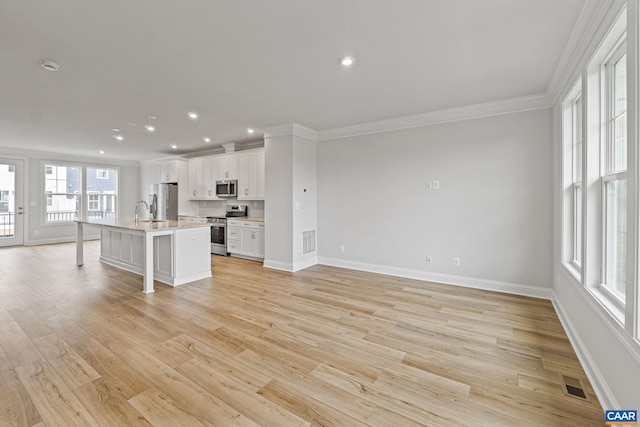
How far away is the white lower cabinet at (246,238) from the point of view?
227 inches

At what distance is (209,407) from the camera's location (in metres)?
1.73

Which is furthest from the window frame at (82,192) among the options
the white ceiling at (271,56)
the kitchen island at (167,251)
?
the kitchen island at (167,251)

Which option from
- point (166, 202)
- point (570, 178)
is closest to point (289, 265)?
point (570, 178)

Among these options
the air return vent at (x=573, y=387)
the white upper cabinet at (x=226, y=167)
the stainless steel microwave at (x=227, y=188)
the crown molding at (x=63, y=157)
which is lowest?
the air return vent at (x=573, y=387)

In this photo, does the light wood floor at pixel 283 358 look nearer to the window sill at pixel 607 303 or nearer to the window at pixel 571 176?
the window sill at pixel 607 303

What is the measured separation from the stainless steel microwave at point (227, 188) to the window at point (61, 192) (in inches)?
195

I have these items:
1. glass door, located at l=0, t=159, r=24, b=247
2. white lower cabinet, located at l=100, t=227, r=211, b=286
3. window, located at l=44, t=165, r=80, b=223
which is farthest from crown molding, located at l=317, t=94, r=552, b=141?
glass door, located at l=0, t=159, r=24, b=247

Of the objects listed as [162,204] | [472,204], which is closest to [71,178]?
[162,204]

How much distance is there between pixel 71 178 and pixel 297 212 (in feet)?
24.9

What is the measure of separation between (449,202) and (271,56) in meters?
3.14

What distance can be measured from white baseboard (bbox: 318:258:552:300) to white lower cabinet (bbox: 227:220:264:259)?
1505mm

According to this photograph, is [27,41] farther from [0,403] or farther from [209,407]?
[209,407]

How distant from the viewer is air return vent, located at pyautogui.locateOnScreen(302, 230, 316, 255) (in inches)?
208

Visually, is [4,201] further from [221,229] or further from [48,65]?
[48,65]
